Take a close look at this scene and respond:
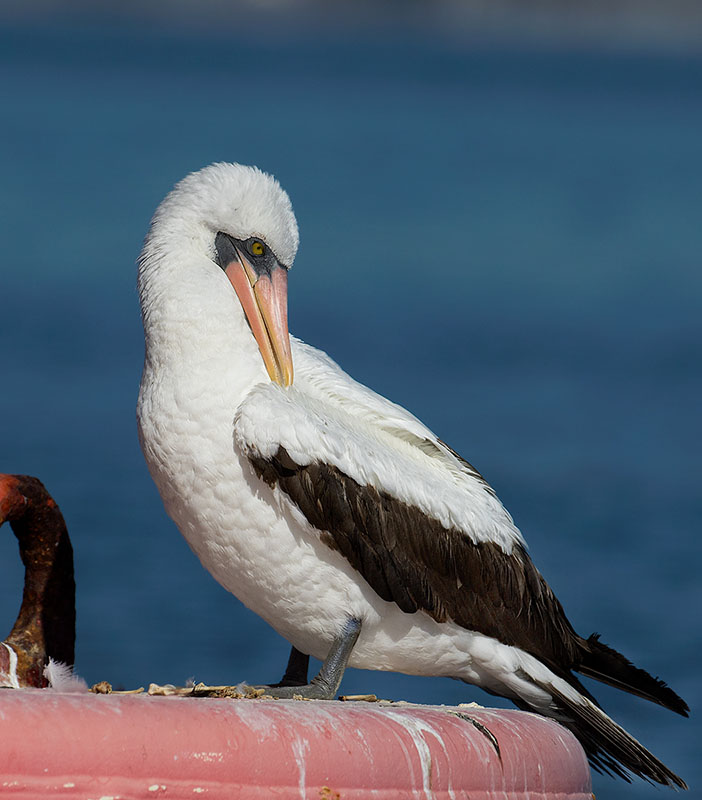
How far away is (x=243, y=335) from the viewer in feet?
15.3

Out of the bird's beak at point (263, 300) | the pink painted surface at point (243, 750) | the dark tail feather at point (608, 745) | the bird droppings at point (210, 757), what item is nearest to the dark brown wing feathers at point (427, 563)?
the dark tail feather at point (608, 745)

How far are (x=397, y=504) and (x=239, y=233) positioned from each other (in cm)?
104

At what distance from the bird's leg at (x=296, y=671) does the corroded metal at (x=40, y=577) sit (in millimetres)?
732

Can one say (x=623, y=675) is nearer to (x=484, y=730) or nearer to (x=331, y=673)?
(x=331, y=673)

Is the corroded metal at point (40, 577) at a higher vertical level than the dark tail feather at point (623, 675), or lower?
lower

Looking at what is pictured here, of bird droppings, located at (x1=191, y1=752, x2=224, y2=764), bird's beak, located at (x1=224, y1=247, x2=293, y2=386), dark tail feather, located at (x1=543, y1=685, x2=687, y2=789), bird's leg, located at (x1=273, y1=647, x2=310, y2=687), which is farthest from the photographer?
bird's leg, located at (x1=273, y1=647, x2=310, y2=687)

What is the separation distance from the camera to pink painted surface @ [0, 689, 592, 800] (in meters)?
3.09

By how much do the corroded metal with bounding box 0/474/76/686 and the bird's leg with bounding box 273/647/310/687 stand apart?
2.40 ft

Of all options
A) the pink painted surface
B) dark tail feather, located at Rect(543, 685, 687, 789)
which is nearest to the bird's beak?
the pink painted surface

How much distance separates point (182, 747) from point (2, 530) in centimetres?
1831

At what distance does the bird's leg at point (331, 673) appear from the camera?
448 centimetres

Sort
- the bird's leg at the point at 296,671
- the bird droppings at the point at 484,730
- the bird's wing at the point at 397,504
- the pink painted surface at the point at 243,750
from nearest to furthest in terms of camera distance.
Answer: the pink painted surface at the point at 243,750
the bird droppings at the point at 484,730
the bird's wing at the point at 397,504
the bird's leg at the point at 296,671

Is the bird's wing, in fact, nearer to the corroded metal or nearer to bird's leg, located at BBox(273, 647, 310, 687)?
bird's leg, located at BBox(273, 647, 310, 687)

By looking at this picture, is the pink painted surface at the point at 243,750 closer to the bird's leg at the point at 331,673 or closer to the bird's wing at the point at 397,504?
the bird's leg at the point at 331,673
